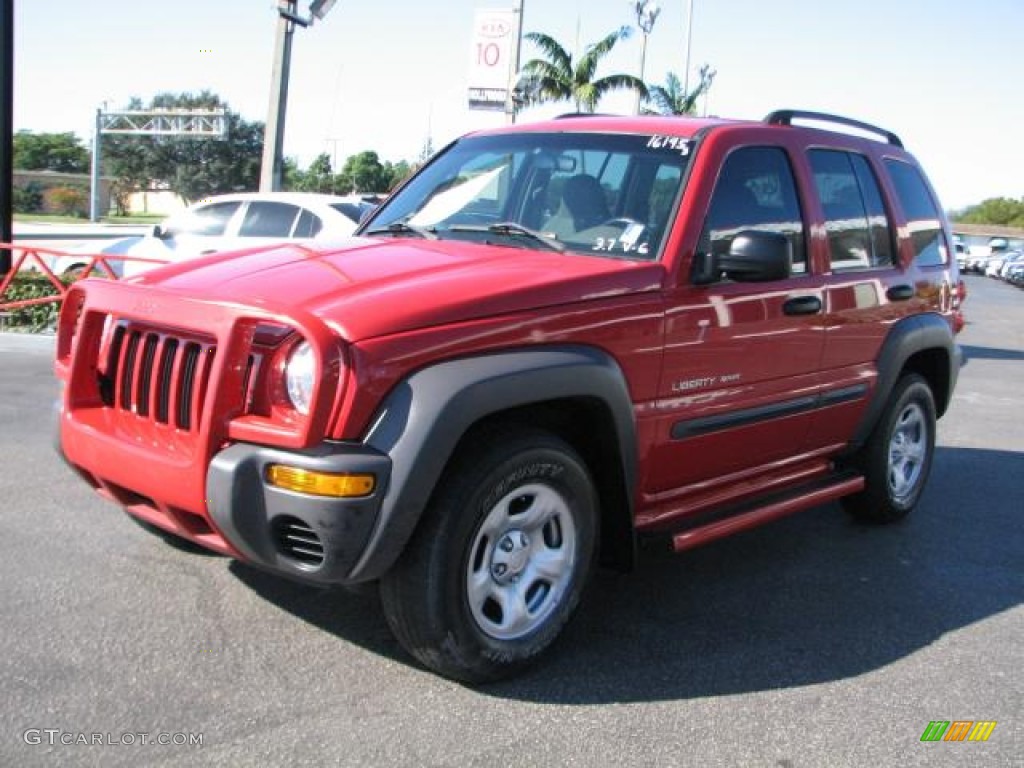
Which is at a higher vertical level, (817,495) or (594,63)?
(594,63)

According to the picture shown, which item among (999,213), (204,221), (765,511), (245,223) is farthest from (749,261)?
(999,213)

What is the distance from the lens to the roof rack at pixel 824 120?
484cm

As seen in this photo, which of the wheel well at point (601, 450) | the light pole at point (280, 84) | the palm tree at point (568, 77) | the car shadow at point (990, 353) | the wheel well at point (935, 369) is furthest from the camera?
the palm tree at point (568, 77)

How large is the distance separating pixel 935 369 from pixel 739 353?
238 centimetres

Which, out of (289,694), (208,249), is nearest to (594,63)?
(208,249)

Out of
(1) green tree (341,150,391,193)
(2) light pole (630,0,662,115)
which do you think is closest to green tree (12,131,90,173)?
(1) green tree (341,150,391,193)

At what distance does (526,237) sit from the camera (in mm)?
4117

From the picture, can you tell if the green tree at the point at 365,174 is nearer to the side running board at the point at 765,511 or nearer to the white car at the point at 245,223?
the white car at the point at 245,223

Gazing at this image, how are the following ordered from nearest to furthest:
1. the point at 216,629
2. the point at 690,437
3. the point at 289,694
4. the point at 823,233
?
the point at 289,694
the point at 216,629
the point at 690,437
the point at 823,233

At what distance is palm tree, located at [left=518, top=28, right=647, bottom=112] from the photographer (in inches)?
1300

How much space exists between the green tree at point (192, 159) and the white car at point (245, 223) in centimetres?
7159

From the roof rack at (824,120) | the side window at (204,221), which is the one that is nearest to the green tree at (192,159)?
the side window at (204,221)

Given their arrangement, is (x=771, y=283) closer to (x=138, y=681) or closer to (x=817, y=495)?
(x=817, y=495)

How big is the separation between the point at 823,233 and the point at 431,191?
71.0 inches
